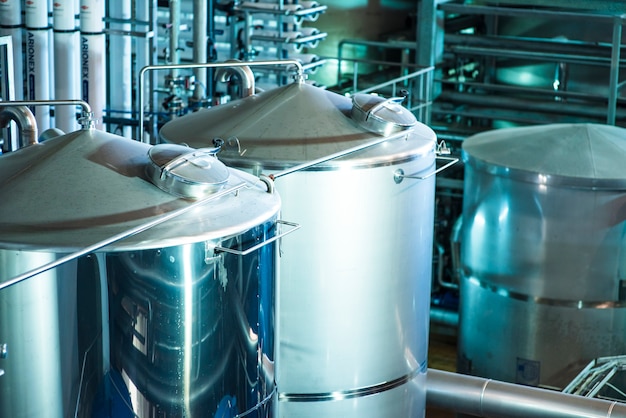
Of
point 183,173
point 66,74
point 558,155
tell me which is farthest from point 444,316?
point 183,173

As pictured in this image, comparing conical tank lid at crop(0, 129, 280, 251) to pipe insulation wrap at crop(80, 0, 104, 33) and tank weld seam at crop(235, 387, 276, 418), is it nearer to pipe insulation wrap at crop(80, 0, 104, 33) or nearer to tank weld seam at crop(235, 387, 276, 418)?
tank weld seam at crop(235, 387, 276, 418)

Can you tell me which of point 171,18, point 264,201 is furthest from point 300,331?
point 171,18

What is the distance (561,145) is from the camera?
23.2 feet

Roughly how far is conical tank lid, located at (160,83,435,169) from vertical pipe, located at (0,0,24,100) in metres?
2.35

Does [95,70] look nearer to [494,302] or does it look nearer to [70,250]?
[494,302]

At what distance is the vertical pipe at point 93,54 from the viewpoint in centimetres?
668

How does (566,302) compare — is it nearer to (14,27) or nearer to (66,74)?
(66,74)

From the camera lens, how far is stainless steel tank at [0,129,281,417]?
9.68 feet

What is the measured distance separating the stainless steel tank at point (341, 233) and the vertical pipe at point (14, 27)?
95.0 inches

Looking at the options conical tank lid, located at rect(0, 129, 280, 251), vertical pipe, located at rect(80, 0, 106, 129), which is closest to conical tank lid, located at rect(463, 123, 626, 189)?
vertical pipe, located at rect(80, 0, 106, 129)

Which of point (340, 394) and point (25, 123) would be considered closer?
point (25, 123)

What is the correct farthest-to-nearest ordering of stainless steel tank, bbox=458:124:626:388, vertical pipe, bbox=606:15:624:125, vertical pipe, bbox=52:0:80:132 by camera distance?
vertical pipe, bbox=606:15:624:125 → stainless steel tank, bbox=458:124:626:388 → vertical pipe, bbox=52:0:80:132

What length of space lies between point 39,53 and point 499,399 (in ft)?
11.8

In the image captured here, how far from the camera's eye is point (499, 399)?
5.34m
